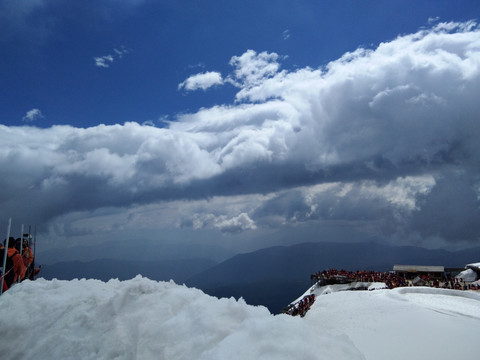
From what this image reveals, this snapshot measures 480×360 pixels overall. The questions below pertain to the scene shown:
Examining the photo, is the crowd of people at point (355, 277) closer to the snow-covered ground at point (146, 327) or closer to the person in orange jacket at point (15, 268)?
the person in orange jacket at point (15, 268)

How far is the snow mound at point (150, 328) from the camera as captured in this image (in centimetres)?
364

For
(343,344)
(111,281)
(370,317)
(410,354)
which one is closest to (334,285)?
(370,317)

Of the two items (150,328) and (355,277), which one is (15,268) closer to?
(150,328)

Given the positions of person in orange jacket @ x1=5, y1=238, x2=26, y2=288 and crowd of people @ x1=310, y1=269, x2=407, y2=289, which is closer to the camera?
person in orange jacket @ x1=5, y1=238, x2=26, y2=288

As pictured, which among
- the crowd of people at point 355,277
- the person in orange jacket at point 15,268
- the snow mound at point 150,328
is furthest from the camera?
the crowd of people at point 355,277

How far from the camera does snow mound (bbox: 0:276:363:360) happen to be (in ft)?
12.0

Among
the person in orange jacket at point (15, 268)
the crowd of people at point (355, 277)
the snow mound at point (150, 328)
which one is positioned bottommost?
the crowd of people at point (355, 277)

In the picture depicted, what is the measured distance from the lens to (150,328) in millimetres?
4875

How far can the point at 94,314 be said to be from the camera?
5.47 meters

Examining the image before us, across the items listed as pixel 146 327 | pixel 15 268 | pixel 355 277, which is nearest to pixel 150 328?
pixel 146 327

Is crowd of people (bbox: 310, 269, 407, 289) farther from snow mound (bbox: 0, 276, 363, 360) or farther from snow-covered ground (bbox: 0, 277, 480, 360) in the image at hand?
snow mound (bbox: 0, 276, 363, 360)

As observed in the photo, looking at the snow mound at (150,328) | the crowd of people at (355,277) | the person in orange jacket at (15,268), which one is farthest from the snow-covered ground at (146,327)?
the crowd of people at (355,277)

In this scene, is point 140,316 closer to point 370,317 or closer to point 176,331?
point 176,331

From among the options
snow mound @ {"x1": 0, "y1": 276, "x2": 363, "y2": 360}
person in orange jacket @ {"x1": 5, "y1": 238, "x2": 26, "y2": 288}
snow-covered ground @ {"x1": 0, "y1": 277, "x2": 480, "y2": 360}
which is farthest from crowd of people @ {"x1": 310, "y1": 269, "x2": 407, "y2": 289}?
snow mound @ {"x1": 0, "y1": 276, "x2": 363, "y2": 360}
